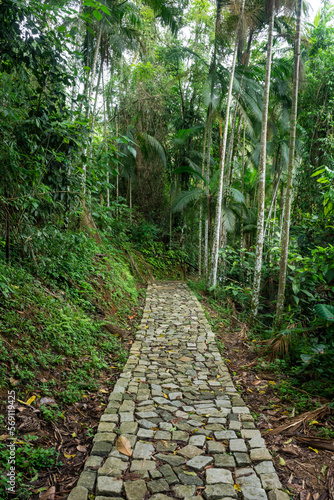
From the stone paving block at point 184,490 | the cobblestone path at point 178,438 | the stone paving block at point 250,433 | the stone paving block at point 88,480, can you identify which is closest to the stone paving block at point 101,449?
the cobblestone path at point 178,438

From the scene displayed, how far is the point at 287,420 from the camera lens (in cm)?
323

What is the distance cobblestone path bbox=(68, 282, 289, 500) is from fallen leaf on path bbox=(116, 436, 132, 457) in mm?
30

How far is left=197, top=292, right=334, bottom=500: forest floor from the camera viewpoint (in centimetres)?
239

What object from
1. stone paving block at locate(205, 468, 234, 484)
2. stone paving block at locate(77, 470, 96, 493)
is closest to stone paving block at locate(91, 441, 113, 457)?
stone paving block at locate(77, 470, 96, 493)

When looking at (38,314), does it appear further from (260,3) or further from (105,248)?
(260,3)

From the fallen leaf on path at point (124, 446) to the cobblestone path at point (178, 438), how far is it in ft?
0.10

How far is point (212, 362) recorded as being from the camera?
4.56m

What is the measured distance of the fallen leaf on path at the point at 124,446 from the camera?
8.40ft

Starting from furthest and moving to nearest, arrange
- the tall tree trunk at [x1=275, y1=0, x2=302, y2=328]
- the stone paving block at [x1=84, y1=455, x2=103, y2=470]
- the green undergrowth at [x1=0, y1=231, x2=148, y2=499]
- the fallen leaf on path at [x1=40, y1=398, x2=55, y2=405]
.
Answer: the tall tree trunk at [x1=275, y1=0, x2=302, y2=328]
the fallen leaf on path at [x1=40, y1=398, x2=55, y2=405]
the green undergrowth at [x1=0, y1=231, x2=148, y2=499]
the stone paving block at [x1=84, y1=455, x2=103, y2=470]

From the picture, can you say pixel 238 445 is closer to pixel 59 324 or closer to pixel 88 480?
pixel 88 480

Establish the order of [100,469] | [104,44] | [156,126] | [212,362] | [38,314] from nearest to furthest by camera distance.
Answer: [100,469] → [38,314] → [212,362] → [104,44] → [156,126]

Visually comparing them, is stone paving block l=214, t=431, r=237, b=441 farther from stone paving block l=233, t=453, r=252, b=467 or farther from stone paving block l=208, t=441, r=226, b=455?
stone paving block l=233, t=453, r=252, b=467

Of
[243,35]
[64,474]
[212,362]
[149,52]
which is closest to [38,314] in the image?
[64,474]

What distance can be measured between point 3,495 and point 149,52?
11744mm
